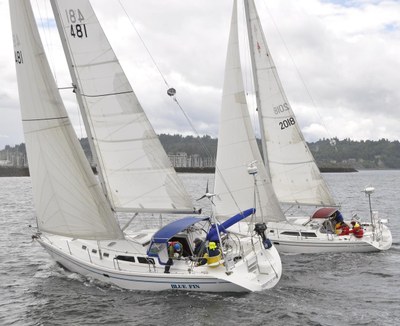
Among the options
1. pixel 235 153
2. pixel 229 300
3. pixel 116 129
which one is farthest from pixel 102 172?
pixel 235 153

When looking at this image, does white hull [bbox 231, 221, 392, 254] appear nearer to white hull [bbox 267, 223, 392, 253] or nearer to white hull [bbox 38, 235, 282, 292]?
white hull [bbox 267, 223, 392, 253]

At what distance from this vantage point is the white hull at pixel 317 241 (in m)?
21.0

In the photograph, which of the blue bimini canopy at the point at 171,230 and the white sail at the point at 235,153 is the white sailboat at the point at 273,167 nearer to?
the white sail at the point at 235,153

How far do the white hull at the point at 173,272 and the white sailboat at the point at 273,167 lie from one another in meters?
4.44

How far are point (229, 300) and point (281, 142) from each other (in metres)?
11.1

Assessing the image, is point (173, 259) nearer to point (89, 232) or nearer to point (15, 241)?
point (89, 232)

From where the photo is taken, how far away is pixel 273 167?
2375 cm

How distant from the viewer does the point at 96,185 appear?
15.9 metres

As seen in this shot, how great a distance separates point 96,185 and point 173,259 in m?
3.42

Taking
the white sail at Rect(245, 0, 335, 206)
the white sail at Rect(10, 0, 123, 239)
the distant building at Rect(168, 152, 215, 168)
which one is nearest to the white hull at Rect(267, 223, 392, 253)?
the white sail at Rect(245, 0, 335, 206)

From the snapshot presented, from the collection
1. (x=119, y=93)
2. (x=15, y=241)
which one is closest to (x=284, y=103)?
(x=119, y=93)

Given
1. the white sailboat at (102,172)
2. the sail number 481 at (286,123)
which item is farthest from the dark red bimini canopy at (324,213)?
the white sailboat at (102,172)

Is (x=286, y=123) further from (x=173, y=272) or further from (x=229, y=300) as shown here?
(x=229, y=300)

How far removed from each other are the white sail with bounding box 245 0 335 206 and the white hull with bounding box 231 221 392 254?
2364 millimetres
